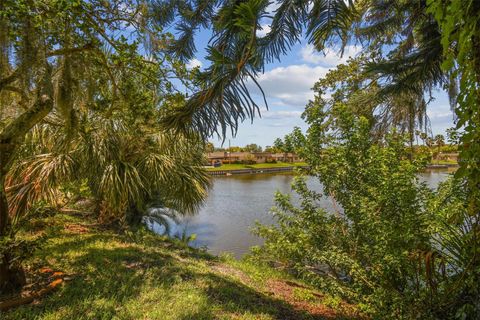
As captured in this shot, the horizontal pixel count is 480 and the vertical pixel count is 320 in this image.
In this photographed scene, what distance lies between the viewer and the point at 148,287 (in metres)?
2.99

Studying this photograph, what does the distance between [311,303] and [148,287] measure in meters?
2.14

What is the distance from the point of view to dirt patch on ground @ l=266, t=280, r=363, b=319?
3.37 m

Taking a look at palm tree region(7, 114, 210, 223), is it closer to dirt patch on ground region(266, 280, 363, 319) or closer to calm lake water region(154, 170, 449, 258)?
calm lake water region(154, 170, 449, 258)

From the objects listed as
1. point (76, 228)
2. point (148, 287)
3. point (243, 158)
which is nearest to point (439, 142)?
point (148, 287)

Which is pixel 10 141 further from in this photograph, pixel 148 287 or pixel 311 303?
pixel 311 303

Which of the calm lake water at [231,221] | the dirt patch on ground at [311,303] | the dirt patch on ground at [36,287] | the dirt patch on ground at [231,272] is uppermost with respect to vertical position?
the dirt patch on ground at [36,287]

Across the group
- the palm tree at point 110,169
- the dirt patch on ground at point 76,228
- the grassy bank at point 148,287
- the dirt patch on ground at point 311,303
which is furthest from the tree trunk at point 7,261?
the dirt patch on ground at point 311,303

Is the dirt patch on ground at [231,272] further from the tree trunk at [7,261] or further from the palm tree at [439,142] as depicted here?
the palm tree at [439,142]

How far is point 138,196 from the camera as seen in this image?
196 inches

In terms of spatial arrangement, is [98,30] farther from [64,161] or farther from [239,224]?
[239,224]

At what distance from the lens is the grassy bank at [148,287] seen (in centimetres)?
247

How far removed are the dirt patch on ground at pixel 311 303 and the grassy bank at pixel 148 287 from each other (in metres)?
0.01

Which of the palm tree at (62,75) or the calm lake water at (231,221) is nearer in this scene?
the palm tree at (62,75)

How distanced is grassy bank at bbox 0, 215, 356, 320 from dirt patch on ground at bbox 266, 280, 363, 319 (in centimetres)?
1
